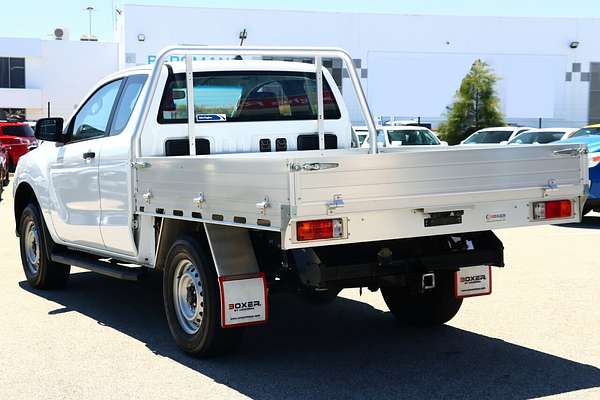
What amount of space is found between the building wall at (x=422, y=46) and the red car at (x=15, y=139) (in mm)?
23576

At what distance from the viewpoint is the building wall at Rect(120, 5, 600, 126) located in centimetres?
5397

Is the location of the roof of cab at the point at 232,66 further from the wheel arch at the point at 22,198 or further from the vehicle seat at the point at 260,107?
the wheel arch at the point at 22,198

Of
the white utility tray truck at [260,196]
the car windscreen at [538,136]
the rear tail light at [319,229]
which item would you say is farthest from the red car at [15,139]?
the rear tail light at [319,229]

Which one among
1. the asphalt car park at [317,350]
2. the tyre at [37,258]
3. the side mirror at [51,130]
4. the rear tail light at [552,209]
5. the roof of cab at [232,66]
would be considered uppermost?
the roof of cab at [232,66]

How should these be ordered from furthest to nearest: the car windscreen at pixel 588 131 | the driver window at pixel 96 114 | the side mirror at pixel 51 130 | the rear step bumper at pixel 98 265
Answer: the car windscreen at pixel 588 131
the side mirror at pixel 51 130
the driver window at pixel 96 114
the rear step bumper at pixel 98 265

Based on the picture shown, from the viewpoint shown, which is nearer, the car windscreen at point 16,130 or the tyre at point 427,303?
the tyre at point 427,303

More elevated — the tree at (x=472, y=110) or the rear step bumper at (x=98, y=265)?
the tree at (x=472, y=110)

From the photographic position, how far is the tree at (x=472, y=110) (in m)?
46.0

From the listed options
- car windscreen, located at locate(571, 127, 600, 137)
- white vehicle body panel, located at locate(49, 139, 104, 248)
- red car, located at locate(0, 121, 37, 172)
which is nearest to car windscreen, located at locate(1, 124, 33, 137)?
red car, located at locate(0, 121, 37, 172)

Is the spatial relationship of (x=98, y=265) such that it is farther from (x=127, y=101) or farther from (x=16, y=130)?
(x=16, y=130)

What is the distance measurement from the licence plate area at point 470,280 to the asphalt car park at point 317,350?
0.38m

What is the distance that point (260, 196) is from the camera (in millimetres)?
5090

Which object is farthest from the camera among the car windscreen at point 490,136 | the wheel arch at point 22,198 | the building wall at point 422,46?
the building wall at point 422,46

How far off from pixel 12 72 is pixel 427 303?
57.7 metres
